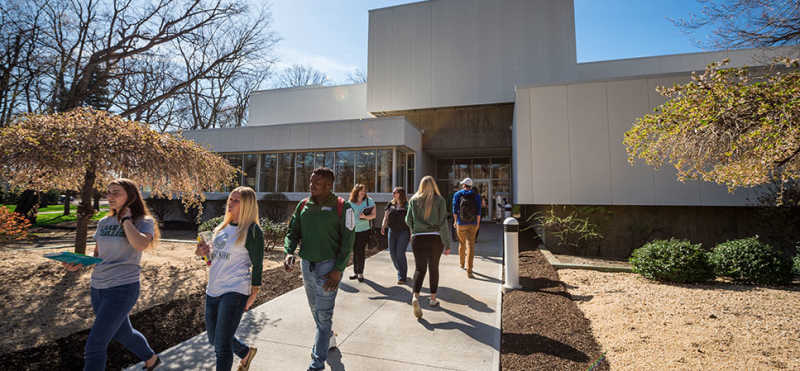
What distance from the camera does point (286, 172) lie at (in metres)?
16.5

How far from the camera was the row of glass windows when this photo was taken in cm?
1516

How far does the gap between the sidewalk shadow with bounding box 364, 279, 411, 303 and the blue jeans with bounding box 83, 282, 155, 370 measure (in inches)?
121

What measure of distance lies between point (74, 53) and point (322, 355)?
666 inches

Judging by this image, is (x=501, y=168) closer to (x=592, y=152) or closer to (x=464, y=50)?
(x=464, y=50)

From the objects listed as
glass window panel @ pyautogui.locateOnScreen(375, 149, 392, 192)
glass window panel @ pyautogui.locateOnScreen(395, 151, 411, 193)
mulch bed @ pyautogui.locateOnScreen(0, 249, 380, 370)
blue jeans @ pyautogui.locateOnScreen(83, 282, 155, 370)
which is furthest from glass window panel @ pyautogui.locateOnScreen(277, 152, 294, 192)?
blue jeans @ pyautogui.locateOnScreen(83, 282, 155, 370)

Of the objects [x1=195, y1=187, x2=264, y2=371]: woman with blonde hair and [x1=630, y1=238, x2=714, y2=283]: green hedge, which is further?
[x1=630, y1=238, x2=714, y2=283]: green hedge

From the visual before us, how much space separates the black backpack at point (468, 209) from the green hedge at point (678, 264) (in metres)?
3.20

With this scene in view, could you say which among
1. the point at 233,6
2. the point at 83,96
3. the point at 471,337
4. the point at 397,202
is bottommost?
the point at 471,337

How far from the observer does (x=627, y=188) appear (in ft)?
30.5

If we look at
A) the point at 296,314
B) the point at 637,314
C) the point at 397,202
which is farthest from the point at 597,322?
the point at 296,314

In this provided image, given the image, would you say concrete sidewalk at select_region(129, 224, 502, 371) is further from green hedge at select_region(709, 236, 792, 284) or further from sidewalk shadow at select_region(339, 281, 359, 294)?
green hedge at select_region(709, 236, 792, 284)

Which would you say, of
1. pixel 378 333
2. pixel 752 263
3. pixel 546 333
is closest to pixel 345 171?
pixel 378 333

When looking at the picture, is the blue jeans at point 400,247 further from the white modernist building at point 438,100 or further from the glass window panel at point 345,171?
the glass window panel at point 345,171

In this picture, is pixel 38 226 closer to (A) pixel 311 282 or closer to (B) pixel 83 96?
(B) pixel 83 96
